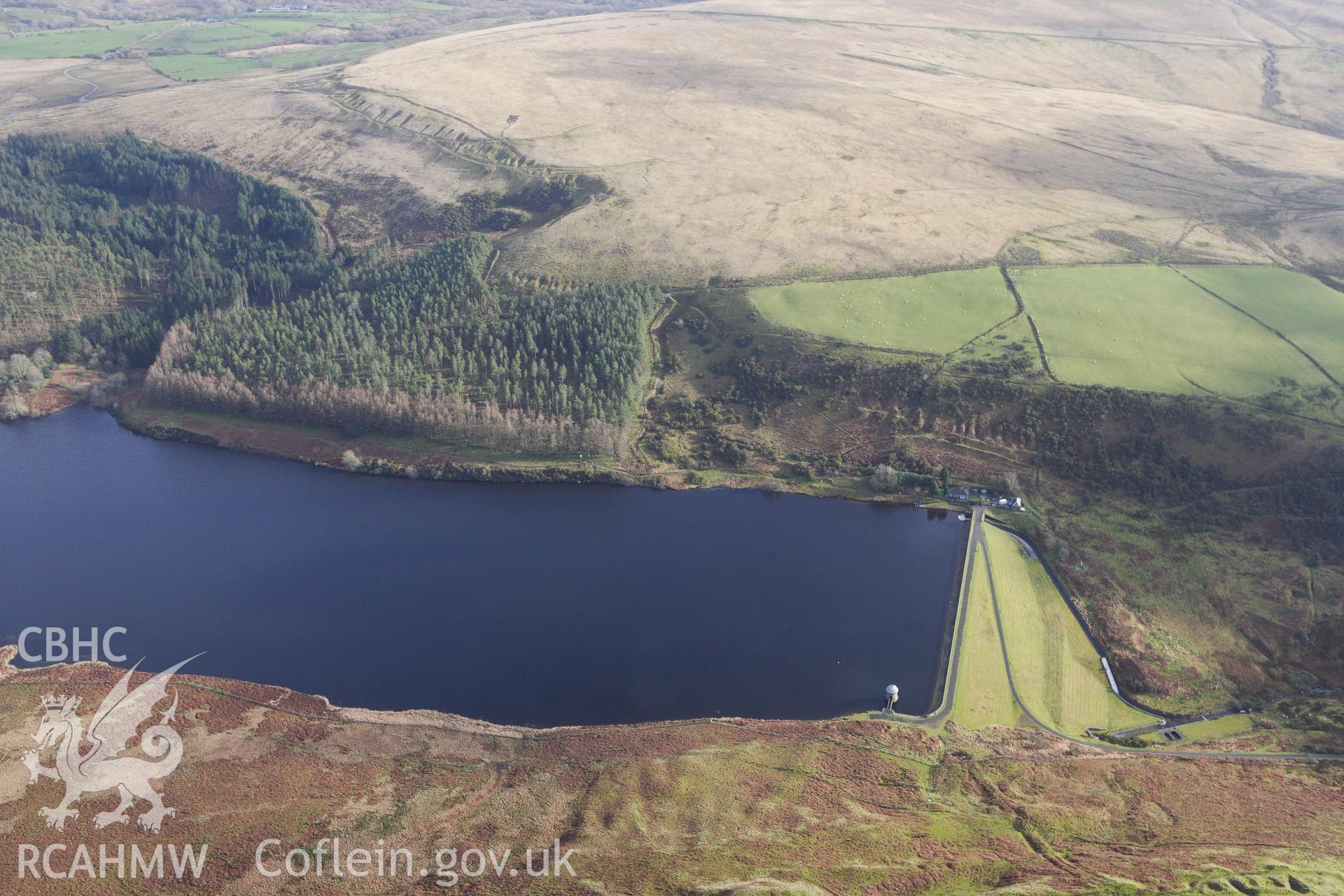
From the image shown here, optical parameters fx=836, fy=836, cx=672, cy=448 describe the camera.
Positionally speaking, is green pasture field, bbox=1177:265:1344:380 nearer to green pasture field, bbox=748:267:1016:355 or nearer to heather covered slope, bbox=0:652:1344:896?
green pasture field, bbox=748:267:1016:355

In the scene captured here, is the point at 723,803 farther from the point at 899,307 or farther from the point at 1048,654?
the point at 899,307

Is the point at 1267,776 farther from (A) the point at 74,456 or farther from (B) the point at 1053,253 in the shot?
(A) the point at 74,456

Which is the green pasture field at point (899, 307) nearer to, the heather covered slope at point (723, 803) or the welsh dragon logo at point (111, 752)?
the heather covered slope at point (723, 803)

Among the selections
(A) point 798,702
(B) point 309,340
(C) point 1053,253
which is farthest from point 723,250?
(A) point 798,702

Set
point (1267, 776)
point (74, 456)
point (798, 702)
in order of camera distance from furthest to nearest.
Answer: point (74, 456), point (798, 702), point (1267, 776)

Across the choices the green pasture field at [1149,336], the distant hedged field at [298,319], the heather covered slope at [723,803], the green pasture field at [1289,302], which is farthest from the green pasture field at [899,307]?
the heather covered slope at [723,803]

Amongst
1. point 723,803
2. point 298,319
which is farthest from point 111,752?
point 298,319
